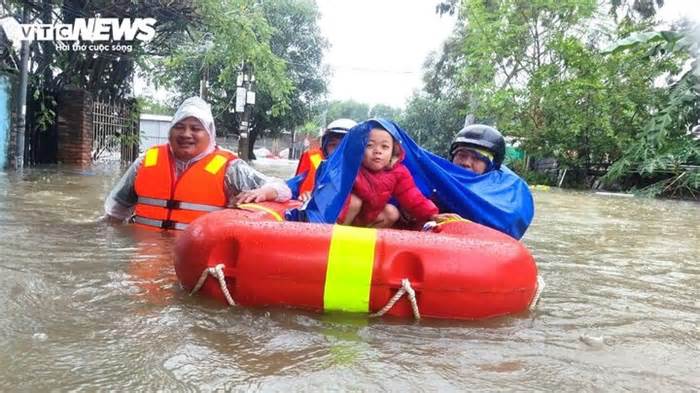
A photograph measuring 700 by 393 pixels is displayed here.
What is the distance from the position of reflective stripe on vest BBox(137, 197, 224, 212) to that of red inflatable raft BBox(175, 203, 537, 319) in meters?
1.41

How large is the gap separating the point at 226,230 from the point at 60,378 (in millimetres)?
974

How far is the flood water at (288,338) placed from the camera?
186 centimetres

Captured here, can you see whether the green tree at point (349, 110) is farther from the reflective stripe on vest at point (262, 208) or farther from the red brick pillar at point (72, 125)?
the reflective stripe on vest at point (262, 208)

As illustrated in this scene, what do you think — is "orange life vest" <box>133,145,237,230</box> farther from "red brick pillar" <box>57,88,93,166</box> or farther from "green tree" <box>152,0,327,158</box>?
"green tree" <box>152,0,327,158</box>

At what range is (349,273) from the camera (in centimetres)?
252

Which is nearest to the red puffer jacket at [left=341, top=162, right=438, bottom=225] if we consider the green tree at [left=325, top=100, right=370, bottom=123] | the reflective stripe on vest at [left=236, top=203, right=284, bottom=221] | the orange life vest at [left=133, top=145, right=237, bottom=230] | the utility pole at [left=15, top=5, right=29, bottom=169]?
the reflective stripe on vest at [left=236, top=203, right=284, bottom=221]

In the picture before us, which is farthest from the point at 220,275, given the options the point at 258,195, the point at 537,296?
the point at 537,296

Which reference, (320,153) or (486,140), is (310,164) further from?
(486,140)

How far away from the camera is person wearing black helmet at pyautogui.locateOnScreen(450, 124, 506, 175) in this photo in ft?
13.0

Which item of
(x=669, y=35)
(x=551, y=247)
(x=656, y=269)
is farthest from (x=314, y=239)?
(x=669, y=35)

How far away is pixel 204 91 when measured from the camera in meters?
20.6

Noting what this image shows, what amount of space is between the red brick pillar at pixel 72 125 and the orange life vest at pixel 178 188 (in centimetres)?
884

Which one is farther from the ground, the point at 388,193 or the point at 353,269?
the point at 388,193

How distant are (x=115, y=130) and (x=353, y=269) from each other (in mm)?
12895
